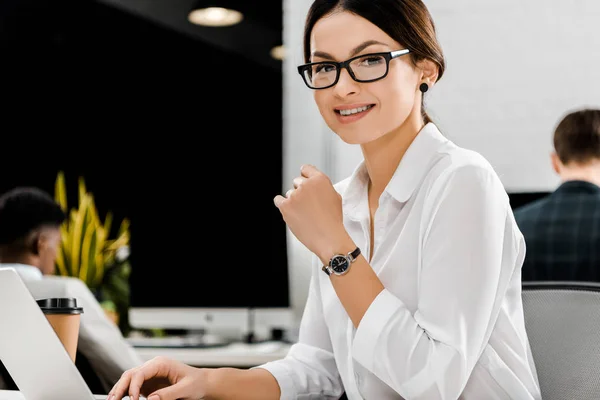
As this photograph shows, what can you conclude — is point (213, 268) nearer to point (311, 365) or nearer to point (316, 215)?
point (311, 365)

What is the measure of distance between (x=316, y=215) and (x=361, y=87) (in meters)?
0.24

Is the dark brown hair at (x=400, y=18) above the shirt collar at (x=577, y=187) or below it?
above

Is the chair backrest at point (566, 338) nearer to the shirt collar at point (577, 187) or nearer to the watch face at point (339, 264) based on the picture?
the watch face at point (339, 264)

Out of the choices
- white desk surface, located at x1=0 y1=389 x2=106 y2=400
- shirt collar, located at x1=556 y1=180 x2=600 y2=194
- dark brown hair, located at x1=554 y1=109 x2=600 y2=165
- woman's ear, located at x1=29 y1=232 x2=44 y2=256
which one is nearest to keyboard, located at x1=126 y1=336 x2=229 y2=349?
woman's ear, located at x1=29 y1=232 x2=44 y2=256

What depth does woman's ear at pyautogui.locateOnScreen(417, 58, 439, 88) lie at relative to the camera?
1327 millimetres

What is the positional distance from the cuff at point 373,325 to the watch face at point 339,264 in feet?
0.22

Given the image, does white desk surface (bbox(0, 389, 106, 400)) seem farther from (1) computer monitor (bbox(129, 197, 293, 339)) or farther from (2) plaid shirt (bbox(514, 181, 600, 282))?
(2) plaid shirt (bbox(514, 181, 600, 282))

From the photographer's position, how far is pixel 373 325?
1.09 metres

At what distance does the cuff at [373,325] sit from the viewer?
108 cm

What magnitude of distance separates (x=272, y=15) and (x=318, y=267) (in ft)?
10.4

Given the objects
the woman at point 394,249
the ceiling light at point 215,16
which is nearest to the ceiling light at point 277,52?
the ceiling light at point 215,16

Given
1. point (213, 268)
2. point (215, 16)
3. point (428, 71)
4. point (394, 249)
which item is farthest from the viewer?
point (215, 16)

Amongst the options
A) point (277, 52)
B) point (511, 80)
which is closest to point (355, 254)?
point (511, 80)

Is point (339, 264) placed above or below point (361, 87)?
below
